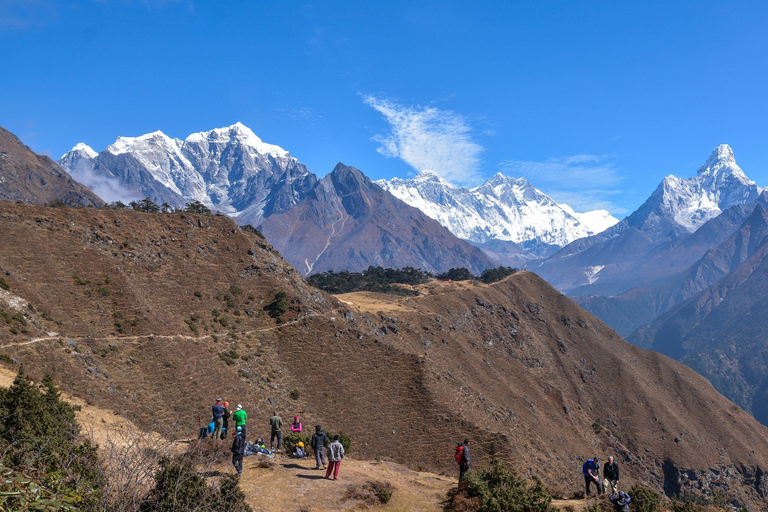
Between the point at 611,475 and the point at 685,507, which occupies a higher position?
the point at 611,475

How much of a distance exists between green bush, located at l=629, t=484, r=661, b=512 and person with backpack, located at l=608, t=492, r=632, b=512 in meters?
0.27

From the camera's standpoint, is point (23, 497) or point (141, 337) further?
point (141, 337)

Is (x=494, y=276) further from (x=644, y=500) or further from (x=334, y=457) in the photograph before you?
(x=334, y=457)

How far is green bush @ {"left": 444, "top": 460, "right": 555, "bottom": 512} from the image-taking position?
18016mm

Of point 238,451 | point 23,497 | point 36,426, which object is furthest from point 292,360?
point 23,497

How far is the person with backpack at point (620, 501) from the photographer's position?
19375 millimetres

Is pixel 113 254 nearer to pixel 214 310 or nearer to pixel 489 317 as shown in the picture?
pixel 214 310

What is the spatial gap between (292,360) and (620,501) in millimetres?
43734

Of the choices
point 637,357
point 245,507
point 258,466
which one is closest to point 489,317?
point 637,357

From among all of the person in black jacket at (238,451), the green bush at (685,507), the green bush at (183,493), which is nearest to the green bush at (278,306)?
the person in black jacket at (238,451)

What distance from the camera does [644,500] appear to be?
64.2ft

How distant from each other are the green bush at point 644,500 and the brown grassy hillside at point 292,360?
12.0 m

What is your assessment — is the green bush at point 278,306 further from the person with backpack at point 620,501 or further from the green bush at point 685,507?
the green bush at point 685,507

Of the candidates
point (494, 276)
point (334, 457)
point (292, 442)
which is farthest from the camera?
point (494, 276)
